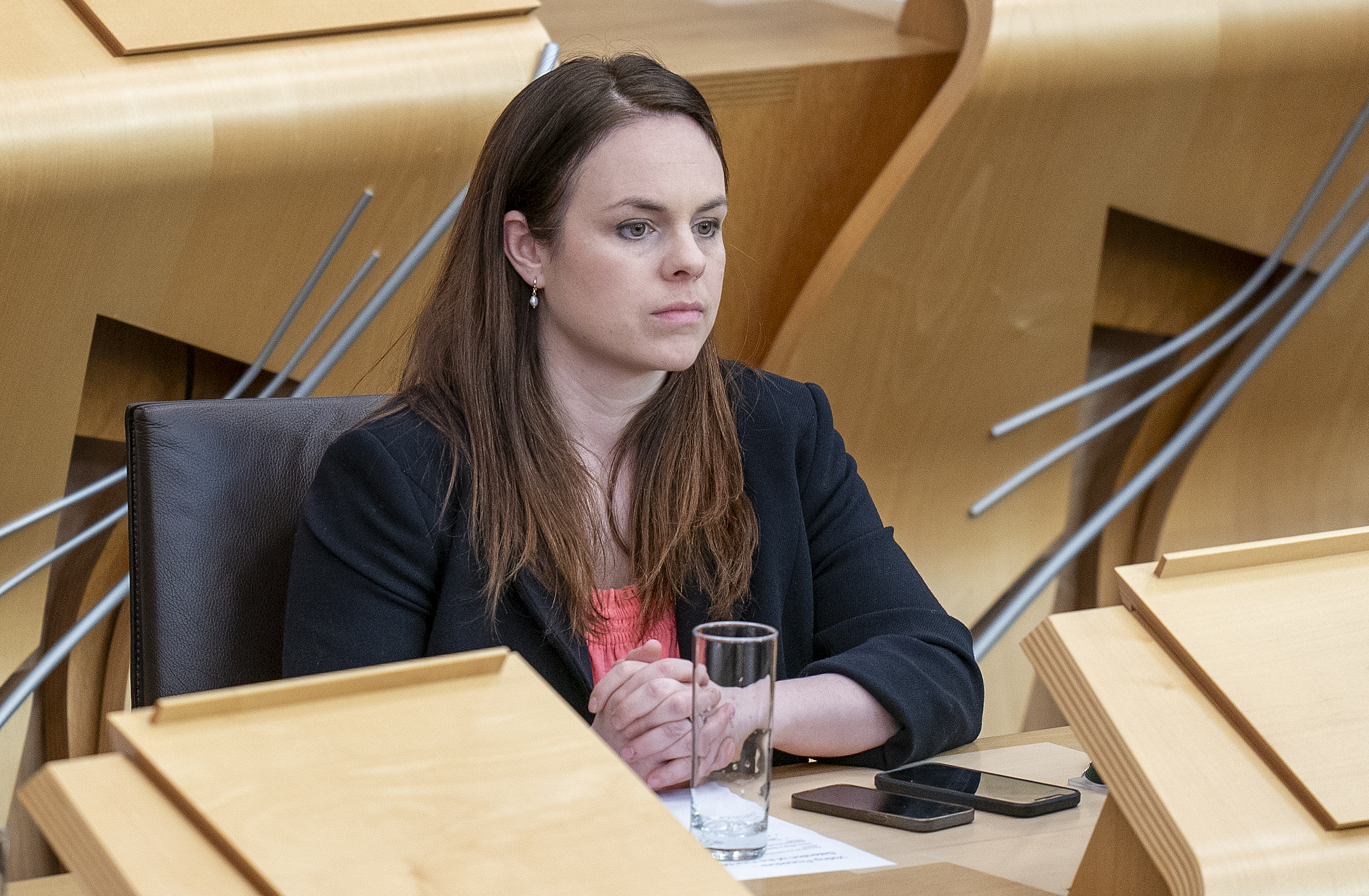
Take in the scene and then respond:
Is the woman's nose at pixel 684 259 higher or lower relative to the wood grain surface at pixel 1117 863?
higher

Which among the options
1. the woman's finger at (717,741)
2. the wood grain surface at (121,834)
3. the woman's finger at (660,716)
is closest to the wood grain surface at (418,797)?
the wood grain surface at (121,834)

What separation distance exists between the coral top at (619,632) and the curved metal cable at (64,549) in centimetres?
86

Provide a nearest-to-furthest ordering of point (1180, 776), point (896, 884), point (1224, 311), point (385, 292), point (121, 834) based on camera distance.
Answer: point (121, 834) → point (1180, 776) → point (896, 884) → point (385, 292) → point (1224, 311)

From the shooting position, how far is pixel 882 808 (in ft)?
3.59

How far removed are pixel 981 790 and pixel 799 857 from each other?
0.21 metres

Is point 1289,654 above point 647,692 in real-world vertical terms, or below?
above

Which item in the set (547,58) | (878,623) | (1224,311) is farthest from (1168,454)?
(878,623)

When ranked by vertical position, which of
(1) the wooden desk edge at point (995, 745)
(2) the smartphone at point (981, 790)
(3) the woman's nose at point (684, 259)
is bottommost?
(1) the wooden desk edge at point (995, 745)

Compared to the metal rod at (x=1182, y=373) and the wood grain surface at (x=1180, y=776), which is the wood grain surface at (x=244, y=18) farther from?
the wood grain surface at (x=1180, y=776)

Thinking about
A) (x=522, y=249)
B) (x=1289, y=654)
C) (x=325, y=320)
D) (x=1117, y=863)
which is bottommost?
(x=1117, y=863)

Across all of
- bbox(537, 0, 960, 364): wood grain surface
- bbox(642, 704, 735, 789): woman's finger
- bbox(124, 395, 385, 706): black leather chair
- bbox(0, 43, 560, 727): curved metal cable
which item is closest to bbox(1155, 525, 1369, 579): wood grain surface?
bbox(642, 704, 735, 789): woman's finger

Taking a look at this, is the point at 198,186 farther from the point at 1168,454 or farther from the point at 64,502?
the point at 1168,454

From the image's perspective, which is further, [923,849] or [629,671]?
[629,671]

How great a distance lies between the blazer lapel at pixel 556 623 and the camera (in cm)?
138
